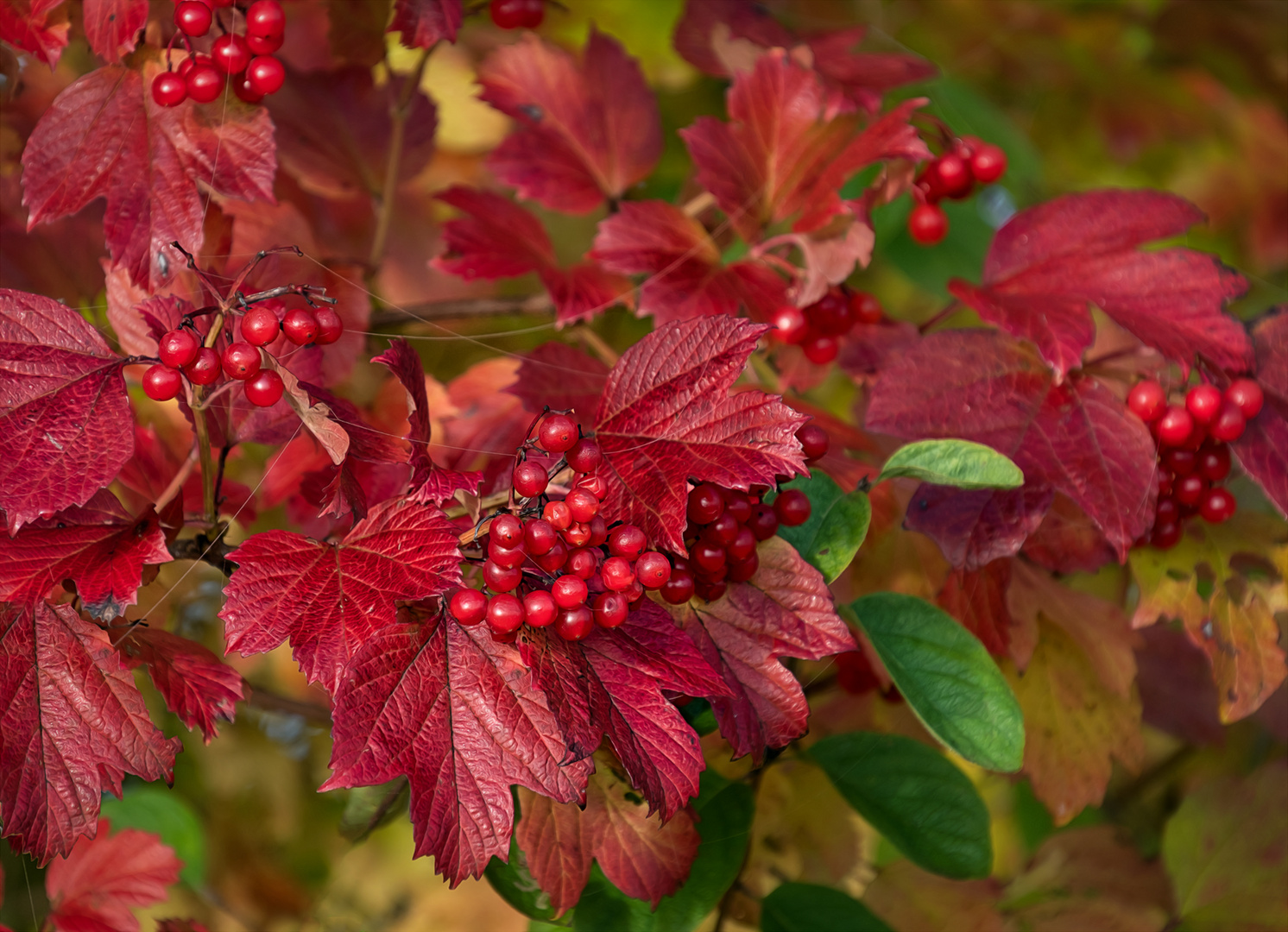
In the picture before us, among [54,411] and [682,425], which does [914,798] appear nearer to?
[682,425]

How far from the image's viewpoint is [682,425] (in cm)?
36

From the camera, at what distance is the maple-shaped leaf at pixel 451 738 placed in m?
0.32

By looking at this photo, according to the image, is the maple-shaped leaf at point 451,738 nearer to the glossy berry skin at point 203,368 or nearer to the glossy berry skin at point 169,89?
the glossy berry skin at point 203,368

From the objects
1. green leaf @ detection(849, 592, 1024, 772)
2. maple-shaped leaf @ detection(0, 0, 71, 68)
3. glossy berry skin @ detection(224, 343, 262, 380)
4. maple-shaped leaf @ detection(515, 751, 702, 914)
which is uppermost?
maple-shaped leaf @ detection(0, 0, 71, 68)

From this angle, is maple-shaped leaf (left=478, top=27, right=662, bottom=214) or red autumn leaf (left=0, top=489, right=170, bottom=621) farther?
maple-shaped leaf (left=478, top=27, right=662, bottom=214)

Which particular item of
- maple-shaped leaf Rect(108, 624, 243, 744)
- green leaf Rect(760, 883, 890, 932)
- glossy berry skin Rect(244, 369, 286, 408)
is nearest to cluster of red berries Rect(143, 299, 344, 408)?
glossy berry skin Rect(244, 369, 286, 408)

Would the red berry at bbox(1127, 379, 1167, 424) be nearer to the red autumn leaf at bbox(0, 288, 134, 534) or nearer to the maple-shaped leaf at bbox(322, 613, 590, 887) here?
the maple-shaped leaf at bbox(322, 613, 590, 887)

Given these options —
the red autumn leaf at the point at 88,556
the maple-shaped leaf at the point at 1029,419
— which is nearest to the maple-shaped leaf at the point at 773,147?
the maple-shaped leaf at the point at 1029,419

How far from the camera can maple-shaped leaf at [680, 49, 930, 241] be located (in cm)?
52

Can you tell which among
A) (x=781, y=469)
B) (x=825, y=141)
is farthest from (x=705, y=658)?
(x=825, y=141)

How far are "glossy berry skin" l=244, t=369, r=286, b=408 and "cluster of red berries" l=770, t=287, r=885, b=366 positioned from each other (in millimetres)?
268

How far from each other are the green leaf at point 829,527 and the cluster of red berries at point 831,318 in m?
0.11

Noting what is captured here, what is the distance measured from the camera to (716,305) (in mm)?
484

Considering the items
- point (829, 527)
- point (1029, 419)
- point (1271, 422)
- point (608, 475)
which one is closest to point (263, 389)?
point (608, 475)
